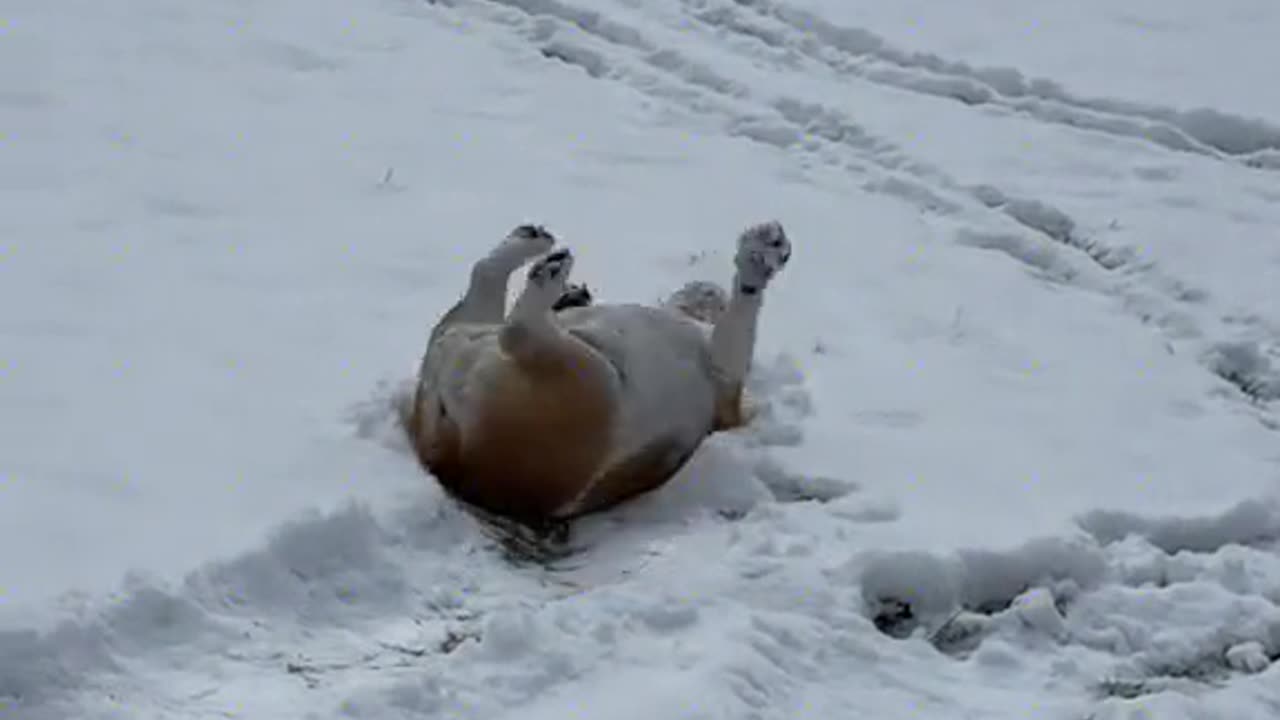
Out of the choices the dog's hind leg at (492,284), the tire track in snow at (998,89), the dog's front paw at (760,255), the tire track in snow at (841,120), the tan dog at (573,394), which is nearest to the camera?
the tan dog at (573,394)

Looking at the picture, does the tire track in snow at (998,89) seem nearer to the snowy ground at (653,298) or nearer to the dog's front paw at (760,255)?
the snowy ground at (653,298)

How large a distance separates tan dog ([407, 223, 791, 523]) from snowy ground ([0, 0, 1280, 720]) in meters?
0.11

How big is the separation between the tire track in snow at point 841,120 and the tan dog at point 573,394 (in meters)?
1.98

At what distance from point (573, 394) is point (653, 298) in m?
1.78

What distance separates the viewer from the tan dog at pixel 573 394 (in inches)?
160

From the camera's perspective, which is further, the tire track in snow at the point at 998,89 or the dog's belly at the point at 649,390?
the tire track in snow at the point at 998,89

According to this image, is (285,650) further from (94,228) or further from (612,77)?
(612,77)

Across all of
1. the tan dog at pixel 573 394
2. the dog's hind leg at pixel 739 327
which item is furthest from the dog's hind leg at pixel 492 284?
the dog's hind leg at pixel 739 327

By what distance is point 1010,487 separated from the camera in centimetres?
456

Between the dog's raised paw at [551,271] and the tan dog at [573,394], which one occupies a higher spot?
the dog's raised paw at [551,271]

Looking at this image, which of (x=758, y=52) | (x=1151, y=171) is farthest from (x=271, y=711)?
(x=758, y=52)

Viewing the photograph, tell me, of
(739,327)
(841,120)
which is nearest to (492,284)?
(739,327)

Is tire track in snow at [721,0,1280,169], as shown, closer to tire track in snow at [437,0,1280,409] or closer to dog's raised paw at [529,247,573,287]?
tire track in snow at [437,0,1280,409]

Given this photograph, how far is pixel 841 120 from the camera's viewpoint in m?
8.09
